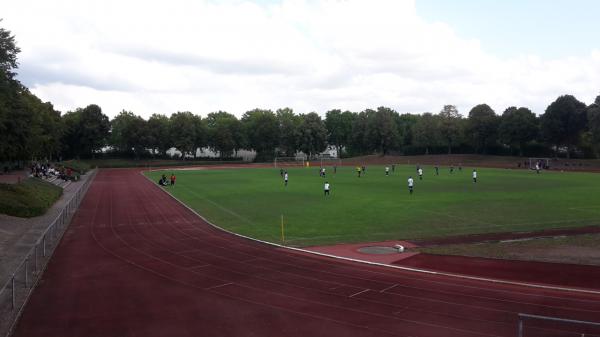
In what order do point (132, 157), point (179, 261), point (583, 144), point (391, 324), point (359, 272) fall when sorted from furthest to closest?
1. point (132, 157)
2. point (583, 144)
3. point (179, 261)
4. point (359, 272)
5. point (391, 324)

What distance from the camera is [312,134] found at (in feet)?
467

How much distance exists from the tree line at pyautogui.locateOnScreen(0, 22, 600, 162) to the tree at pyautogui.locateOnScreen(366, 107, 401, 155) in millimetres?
307

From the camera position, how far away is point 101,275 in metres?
17.6

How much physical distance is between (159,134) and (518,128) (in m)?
93.9

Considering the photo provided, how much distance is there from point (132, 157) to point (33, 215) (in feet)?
347

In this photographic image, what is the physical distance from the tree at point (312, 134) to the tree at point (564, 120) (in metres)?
61.8

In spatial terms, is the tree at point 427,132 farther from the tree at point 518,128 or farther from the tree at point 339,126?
the tree at point 339,126

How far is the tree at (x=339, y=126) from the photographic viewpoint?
162625 mm

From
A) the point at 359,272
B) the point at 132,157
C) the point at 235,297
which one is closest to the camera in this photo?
the point at 235,297

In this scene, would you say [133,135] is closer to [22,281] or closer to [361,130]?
[361,130]

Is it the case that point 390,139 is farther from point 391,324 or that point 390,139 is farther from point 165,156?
point 391,324

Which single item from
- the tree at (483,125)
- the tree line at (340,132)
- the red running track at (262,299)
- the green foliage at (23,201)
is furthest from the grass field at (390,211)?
the tree at (483,125)

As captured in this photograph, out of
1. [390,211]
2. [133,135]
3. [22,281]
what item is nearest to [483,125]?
[133,135]

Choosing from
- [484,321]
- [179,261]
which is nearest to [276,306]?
[484,321]
